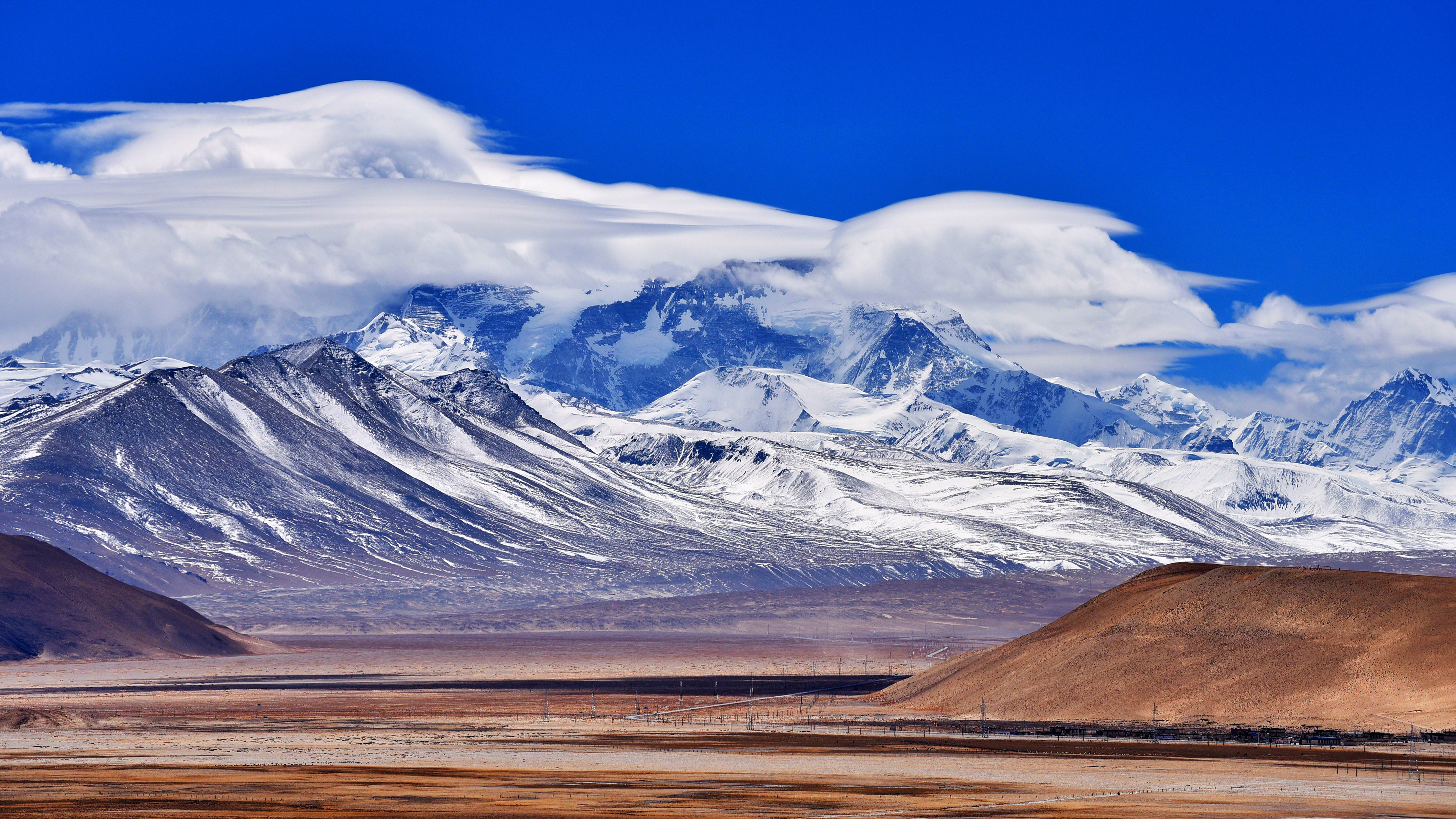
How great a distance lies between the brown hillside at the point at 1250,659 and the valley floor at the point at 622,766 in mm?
9600

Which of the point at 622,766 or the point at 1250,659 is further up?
the point at 1250,659

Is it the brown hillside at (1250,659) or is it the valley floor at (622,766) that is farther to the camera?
the brown hillside at (1250,659)

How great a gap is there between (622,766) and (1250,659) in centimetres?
5301

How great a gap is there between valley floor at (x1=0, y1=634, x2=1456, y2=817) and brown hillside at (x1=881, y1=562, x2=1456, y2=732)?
31.5 feet

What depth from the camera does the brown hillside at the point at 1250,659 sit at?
372ft

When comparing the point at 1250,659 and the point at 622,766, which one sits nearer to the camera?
the point at 622,766

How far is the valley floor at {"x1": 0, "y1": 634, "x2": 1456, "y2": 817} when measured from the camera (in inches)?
2906

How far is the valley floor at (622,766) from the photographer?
73.8 m

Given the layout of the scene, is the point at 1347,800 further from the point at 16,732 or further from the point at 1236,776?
the point at 16,732

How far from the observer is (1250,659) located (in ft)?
402

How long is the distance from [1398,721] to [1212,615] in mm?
24326

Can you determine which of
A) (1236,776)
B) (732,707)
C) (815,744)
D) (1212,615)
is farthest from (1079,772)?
(732,707)

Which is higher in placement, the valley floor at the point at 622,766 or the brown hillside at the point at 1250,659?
the brown hillside at the point at 1250,659

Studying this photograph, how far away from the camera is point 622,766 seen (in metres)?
93.4
